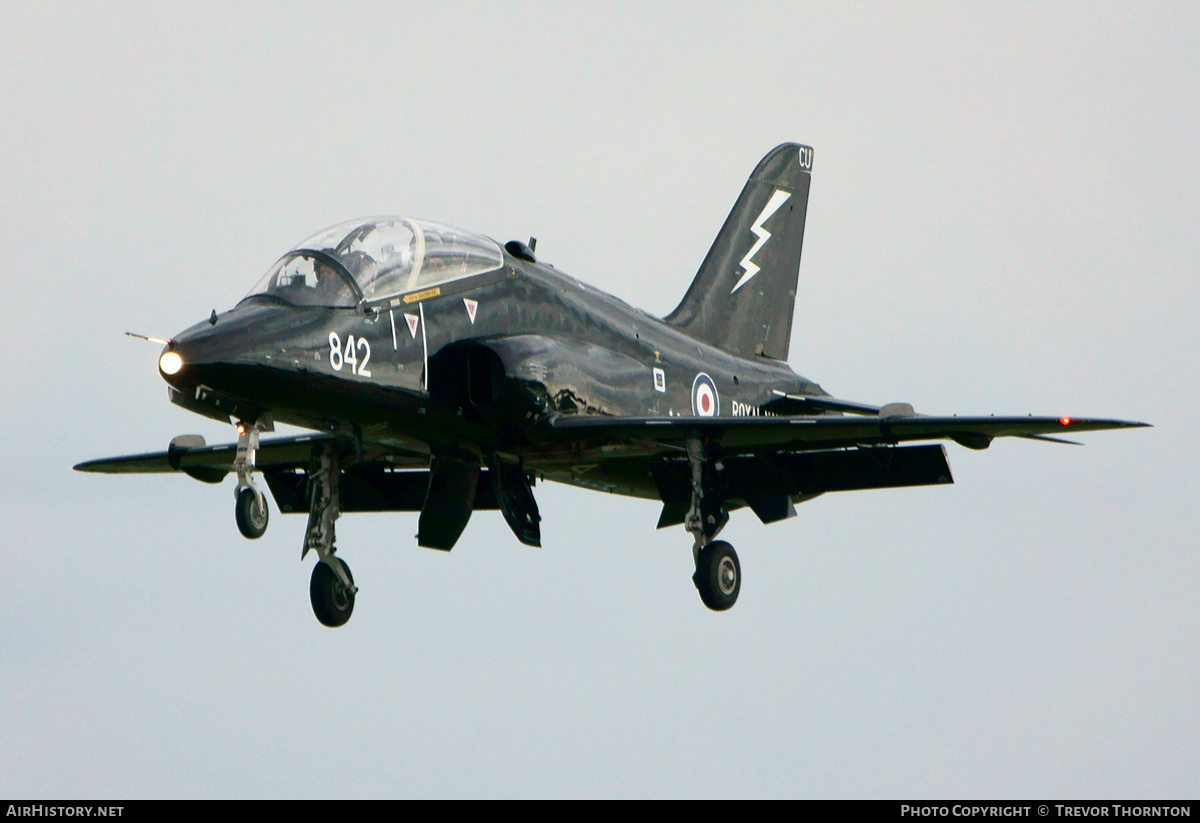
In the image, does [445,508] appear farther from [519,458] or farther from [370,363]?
[370,363]

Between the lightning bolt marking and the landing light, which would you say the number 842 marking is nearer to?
the landing light

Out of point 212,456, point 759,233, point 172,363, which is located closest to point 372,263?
point 172,363

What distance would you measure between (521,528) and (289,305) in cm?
408

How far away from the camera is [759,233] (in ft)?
86.8

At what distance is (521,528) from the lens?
A: 2055 cm

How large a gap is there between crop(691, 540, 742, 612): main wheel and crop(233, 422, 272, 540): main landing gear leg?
17.4 feet

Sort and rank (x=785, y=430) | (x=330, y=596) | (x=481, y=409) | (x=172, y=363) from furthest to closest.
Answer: (x=330, y=596) → (x=785, y=430) → (x=481, y=409) → (x=172, y=363)

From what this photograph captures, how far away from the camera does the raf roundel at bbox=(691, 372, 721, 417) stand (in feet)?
72.3

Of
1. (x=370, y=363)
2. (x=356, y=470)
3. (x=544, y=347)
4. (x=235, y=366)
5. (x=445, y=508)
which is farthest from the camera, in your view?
(x=356, y=470)

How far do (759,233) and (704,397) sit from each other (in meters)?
4.99

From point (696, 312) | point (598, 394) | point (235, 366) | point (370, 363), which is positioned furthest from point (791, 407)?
point (235, 366)

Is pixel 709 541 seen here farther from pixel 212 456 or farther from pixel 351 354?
pixel 212 456

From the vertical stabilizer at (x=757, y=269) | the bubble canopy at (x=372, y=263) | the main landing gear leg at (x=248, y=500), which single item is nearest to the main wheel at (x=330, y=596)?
the main landing gear leg at (x=248, y=500)

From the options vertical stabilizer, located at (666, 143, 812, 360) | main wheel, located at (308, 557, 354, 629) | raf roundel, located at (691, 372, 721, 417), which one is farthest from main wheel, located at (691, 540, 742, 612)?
vertical stabilizer, located at (666, 143, 812, 360)
